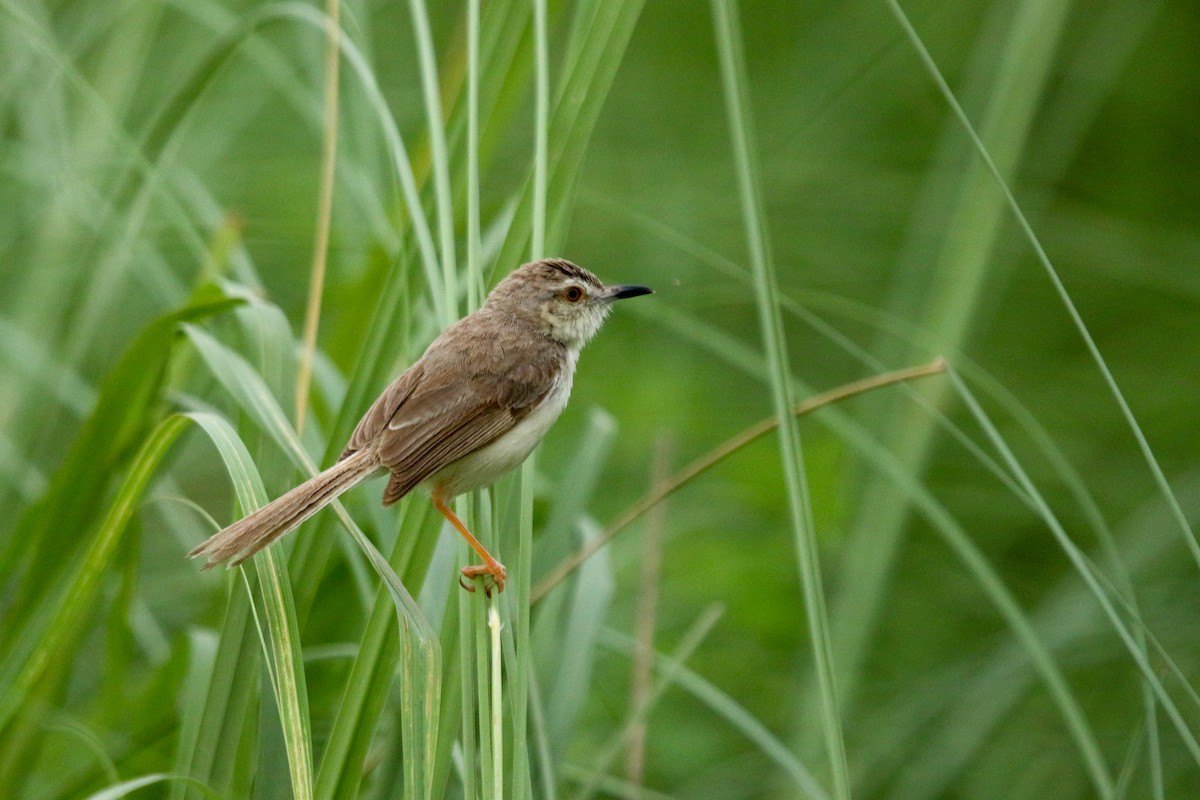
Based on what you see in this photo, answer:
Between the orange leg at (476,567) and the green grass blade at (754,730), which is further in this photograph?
the green grass blade at (754,730)

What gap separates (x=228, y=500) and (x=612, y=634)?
3066 mm

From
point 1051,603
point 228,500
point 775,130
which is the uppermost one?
point 775,130

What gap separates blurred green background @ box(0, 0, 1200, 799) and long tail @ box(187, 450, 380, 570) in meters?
0.12

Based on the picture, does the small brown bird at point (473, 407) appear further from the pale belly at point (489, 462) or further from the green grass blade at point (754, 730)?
the green grass blade at point (754, 730)

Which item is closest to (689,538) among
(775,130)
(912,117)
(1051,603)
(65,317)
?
(1051,603)

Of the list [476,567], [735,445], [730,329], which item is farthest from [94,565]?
[730,329]

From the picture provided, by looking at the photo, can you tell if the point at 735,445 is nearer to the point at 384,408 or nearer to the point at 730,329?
the point at 384,408

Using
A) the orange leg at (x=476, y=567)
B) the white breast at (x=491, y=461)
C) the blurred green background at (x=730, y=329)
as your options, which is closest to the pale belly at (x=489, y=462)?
the white breast at (x=491, y=461)

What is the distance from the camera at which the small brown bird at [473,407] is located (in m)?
2.50

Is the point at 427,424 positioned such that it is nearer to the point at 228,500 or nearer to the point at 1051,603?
the point at 1051,603

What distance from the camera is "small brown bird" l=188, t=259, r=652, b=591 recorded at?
2.50 metres

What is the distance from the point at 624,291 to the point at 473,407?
710 mm

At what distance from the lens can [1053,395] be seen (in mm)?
5809

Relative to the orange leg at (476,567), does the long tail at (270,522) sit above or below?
above
